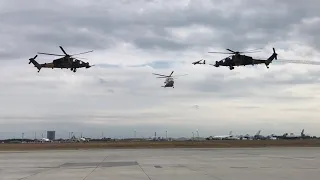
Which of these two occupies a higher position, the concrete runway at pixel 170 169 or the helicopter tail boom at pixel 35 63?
the helicopter tail boom at pixel 35 63

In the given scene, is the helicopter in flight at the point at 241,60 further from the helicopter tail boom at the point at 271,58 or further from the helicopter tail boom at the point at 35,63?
the helicopter tail boom at the point at 35,63

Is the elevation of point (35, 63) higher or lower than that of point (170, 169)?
higher

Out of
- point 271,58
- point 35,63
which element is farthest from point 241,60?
point 35,63

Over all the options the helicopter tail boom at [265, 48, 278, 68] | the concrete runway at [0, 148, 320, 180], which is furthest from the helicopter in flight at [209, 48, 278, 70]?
the concrete runway at [0, 148, 320, 180]

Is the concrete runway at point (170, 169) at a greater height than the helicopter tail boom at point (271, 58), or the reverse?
the helicopter tail boom at point (271, 58)

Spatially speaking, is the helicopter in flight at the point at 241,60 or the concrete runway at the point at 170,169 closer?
the concrete runway at the point at 170,169

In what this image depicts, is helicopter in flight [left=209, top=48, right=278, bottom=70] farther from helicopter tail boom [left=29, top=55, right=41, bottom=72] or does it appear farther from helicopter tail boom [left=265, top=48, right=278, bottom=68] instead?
helicopter tail boom [left=29, top=55, right=41, bottom=72]

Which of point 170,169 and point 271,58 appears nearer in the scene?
point 170,169

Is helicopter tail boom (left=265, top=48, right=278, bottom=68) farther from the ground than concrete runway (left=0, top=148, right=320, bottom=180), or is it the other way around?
helicopter tail boom (left=265, top=48, right=278, bottom=68)

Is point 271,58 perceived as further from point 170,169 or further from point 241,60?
point 170,169

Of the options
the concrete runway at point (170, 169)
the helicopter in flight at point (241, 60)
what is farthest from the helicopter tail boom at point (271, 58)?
the concrete runway at point (170, 169)

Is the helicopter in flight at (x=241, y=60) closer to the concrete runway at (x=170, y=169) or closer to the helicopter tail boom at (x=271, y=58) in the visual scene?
the helicopter tail boom at (x=271, y=58)

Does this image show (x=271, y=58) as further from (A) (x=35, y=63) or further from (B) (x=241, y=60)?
(A) (x=35, y=63)

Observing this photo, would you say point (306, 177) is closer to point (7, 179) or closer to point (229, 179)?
point (229, 179)
